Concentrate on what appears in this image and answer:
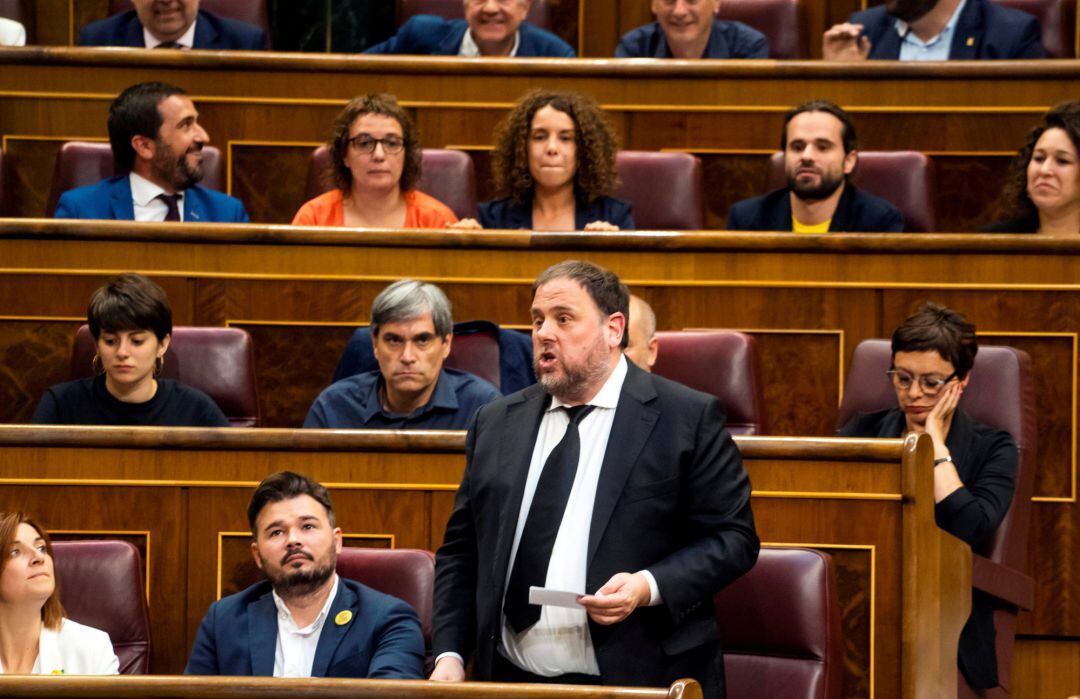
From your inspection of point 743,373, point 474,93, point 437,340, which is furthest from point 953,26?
point 437,340

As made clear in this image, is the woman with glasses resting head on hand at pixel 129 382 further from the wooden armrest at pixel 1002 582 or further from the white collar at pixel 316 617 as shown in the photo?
the wooden armrest at pixel 1002 582

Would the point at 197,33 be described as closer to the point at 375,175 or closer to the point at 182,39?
the point at 182,39

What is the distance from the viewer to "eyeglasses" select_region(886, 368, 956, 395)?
1459mm

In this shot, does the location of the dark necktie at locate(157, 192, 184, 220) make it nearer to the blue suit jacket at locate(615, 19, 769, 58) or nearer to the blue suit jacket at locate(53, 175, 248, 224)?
the blue suit jacket at locate(53, 175, 248, 224)

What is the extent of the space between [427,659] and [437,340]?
37 cm


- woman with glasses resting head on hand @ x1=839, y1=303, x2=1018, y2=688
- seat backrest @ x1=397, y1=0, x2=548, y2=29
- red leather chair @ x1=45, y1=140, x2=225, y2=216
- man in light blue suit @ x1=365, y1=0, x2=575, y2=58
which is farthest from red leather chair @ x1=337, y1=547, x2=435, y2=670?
seat backrest @ x1=397, y1=0, x2=548, y2=29

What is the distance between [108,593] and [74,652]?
0.06m

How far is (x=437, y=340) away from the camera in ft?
5.11

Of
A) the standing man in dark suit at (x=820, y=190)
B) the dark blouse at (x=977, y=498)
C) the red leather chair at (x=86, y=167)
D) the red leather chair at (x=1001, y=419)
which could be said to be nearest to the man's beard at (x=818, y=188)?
the standing man in dark suit at (x=820, y=190)

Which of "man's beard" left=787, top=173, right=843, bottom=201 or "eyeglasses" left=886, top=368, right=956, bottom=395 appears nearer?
"eyeglasses" left=886, top=368, right=956, bottom=395

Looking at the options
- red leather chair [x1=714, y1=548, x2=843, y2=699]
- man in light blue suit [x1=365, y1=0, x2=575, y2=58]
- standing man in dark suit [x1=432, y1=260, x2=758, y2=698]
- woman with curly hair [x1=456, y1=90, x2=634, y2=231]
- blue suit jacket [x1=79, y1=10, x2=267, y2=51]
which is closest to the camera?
standing man in dark suit [x1=432, y1=260, x2=758, y2=698]

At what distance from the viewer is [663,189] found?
2.01m

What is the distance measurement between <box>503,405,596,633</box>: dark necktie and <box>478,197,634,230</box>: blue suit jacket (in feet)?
2.59

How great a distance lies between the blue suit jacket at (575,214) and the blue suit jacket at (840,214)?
5.5 inches
